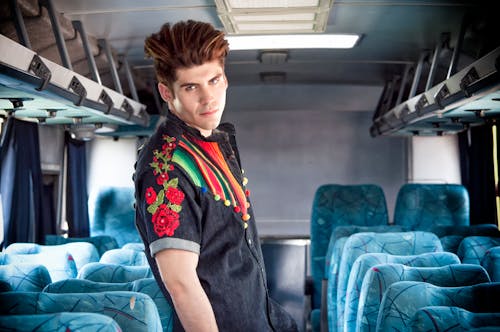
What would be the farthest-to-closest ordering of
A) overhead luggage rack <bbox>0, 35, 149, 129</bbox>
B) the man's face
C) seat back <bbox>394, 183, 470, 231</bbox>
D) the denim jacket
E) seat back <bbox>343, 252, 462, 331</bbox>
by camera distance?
seat back <bbox>394, 183, 470, 231</bbox> < seat back <bbox>343, 252, 462, 331</bbox> < overhead luggage rack <bbox>0, 35, 149, 129</bbox> < the man's face < the denim jacket

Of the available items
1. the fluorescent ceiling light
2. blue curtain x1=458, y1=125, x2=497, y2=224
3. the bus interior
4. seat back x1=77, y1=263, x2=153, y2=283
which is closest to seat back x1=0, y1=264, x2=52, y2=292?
the bus interior

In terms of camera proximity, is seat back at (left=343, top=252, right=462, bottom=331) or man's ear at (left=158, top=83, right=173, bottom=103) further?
seat back at (left=343, top=252, right=462, bottom=331)

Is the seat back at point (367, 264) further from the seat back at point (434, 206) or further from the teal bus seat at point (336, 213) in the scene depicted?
the seat back at point (434, 206)

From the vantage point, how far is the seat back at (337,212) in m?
5.08

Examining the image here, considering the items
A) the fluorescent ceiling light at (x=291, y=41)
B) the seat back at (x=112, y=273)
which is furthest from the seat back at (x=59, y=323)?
the fluorescent ceiling light at (x=291, y=41)

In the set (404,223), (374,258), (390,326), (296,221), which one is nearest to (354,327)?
(374,258)

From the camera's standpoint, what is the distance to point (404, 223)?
5.36m

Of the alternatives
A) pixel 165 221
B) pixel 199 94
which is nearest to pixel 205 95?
pixel 199 94

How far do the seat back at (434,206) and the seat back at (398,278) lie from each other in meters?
3.02

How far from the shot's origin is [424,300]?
2.01m

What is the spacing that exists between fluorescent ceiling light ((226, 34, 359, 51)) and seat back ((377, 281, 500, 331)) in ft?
9.07

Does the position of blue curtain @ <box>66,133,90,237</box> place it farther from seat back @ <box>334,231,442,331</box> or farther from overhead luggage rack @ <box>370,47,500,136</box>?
seat back @ <box>334,231,442,331</box>

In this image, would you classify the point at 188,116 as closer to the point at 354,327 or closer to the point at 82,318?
the point at 82,318

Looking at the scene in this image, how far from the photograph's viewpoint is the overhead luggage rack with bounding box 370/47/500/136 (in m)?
2.93
